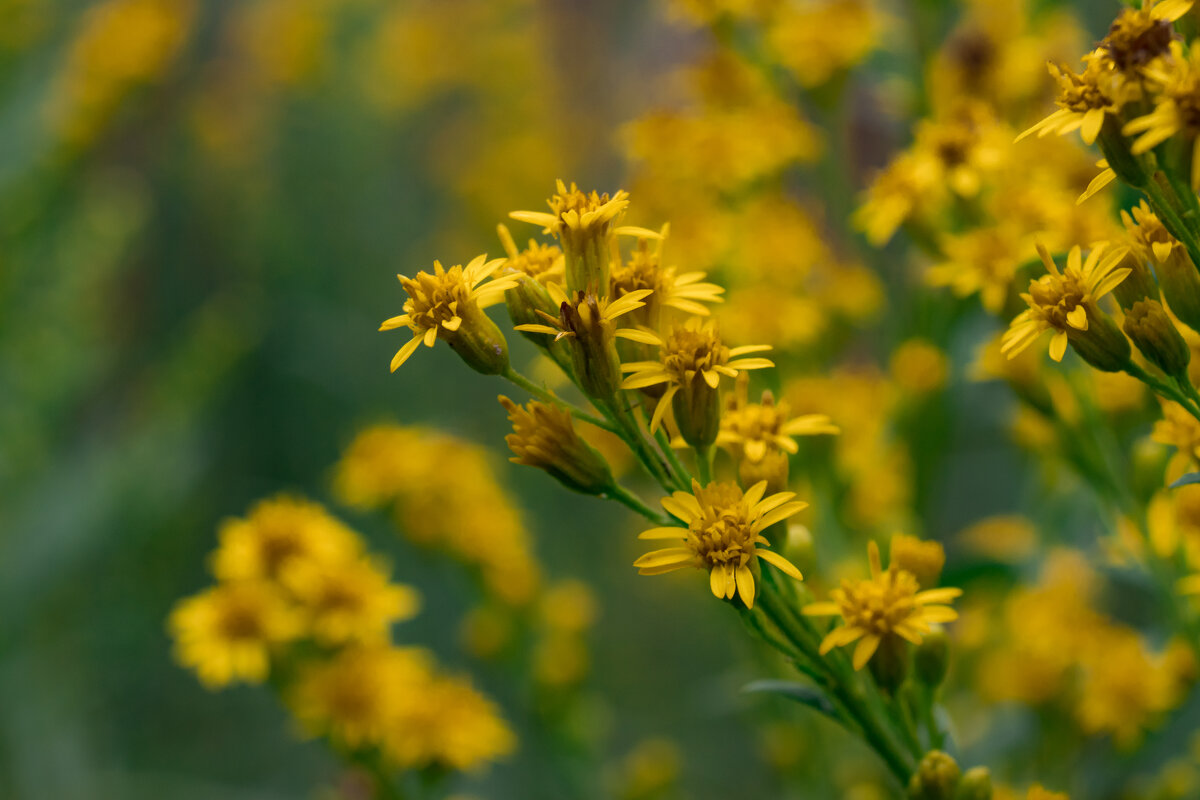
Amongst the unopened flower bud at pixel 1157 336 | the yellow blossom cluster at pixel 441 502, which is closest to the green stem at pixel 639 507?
the unopened flower bud at pixel 1157 336

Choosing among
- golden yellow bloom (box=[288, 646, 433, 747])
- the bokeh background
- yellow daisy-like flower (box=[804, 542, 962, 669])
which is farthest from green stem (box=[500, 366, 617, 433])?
the bokeh background

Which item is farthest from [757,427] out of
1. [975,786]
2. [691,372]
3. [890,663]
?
[975,786]

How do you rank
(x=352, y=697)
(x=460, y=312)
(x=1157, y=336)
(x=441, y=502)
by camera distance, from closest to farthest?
1. (x=1157, y=336)
2. (x=460, y=312)
3. (x=352, y=697)
4. (x=441, y=502)

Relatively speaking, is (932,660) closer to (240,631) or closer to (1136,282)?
(1136,282)

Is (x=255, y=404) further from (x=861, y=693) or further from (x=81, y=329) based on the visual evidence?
(x=861, y=693)

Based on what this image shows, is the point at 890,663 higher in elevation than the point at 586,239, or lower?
lower

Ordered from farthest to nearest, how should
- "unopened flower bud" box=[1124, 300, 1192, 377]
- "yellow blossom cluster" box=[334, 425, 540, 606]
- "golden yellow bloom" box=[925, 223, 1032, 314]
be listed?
"yellow blossom cluster" box=[334, 425, 540, 606] < "golden yellow bloom" box=[925, 223, 1032, 314] < "unopened flower bud" box=[1124, 300, 1192, 377]

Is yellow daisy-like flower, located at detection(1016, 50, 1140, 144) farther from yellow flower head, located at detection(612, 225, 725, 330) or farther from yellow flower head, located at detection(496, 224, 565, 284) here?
yellow flower head, located at detection(496, 224, 565, 284)
